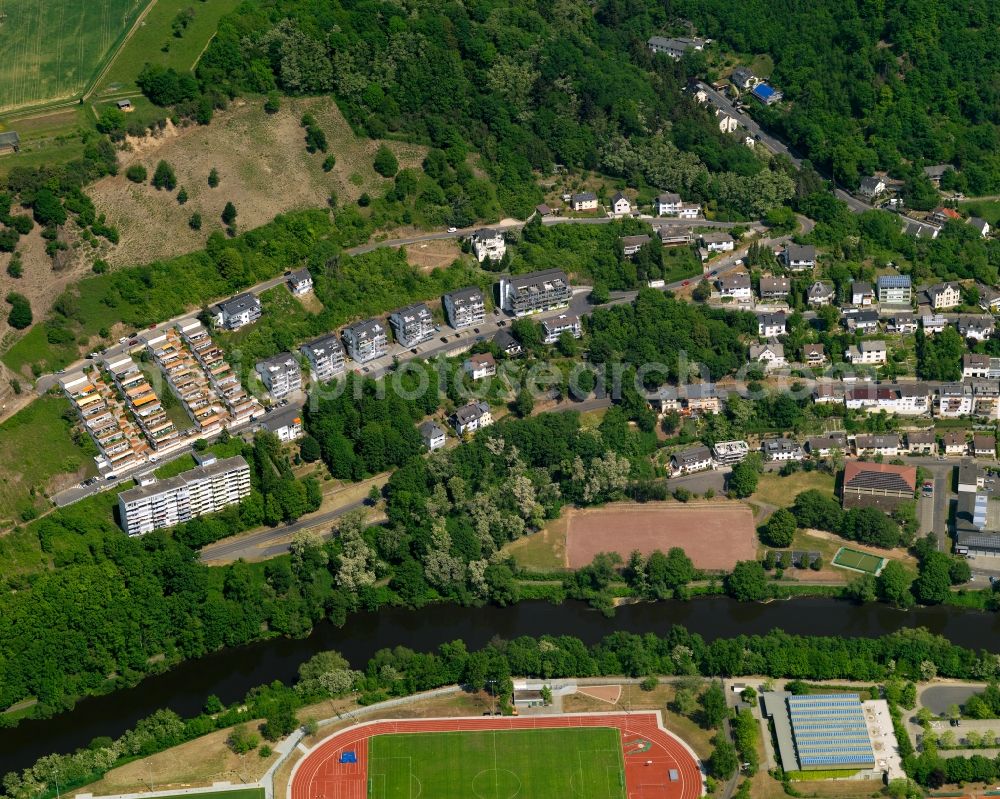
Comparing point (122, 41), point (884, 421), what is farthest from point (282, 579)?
point (122, 41)

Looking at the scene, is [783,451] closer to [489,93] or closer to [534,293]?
[534,293]

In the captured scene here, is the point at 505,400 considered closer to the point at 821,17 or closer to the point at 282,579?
the point at 282,579

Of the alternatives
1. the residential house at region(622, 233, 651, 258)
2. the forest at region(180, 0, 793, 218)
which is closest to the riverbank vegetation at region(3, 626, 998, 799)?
the residential house at region(622, 233, 651, 258)

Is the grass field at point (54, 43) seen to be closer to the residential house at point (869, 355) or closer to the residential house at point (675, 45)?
the residential house at point (675, 45)

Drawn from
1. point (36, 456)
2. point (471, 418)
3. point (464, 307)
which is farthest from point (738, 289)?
point (36, 456)

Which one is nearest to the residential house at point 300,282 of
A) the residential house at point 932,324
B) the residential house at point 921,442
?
the residential house at point 921,442

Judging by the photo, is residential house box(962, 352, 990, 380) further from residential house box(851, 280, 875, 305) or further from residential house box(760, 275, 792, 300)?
residential house box(760, 275, 792, 300)
